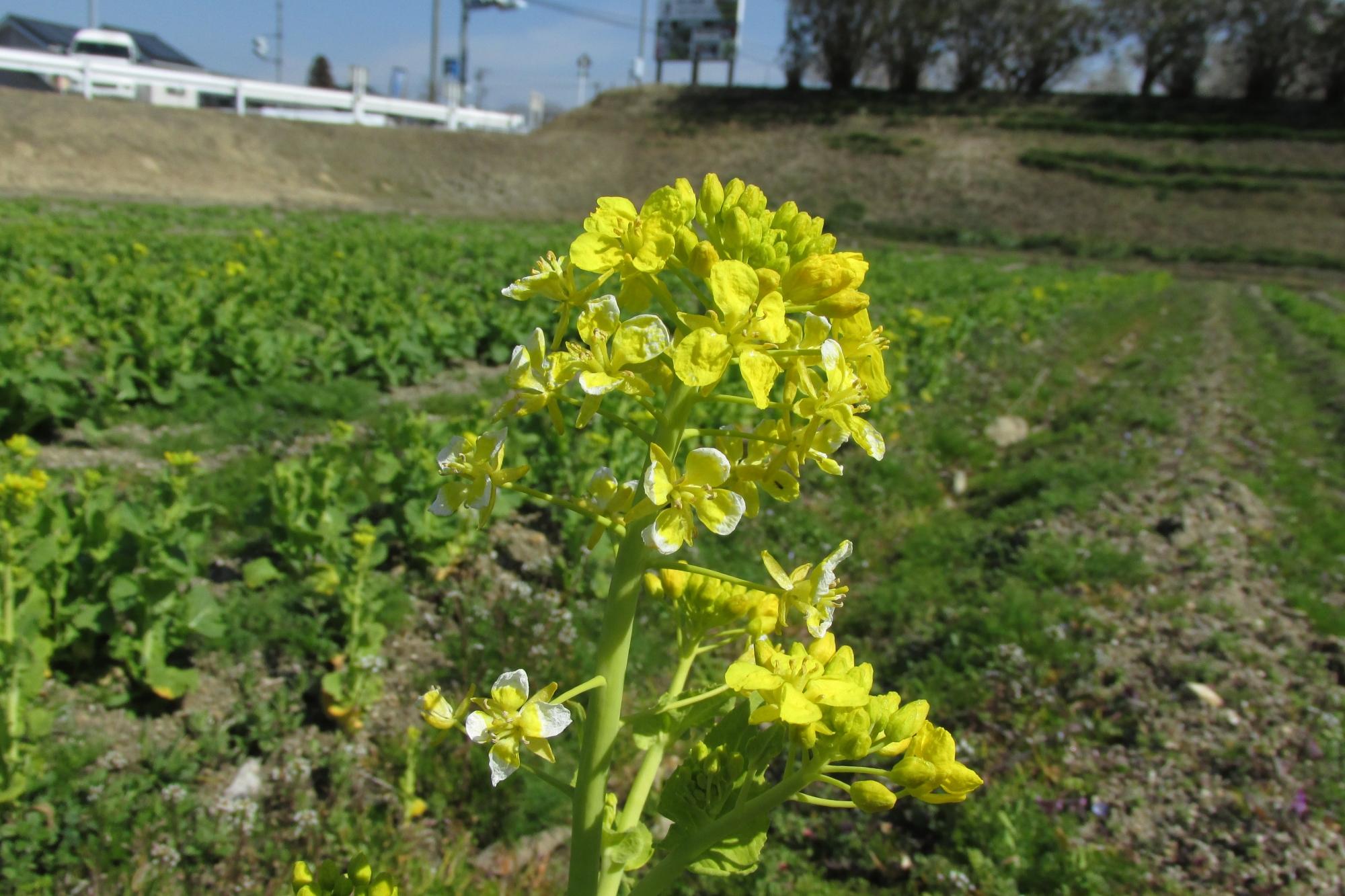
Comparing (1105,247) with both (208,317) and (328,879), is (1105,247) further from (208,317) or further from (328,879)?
(328,879)

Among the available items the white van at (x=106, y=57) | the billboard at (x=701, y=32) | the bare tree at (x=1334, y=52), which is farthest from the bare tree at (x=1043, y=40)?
the white van at (x=106, y=57)

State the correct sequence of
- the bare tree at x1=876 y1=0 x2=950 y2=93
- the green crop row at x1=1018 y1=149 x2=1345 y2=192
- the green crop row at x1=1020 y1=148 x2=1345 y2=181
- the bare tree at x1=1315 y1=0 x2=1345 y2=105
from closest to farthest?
the green crop row at x1=1018 y1=149 x2=1345 y2=192
the green crop row at x1=1020 y1=148 x2=1345 y2=181
the bare tree at x1=1315 y1=0 x2=1345 y2=105
the bare tree at x1=876 y1=0 x2=950 y2=93

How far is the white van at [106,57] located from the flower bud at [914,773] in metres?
39.2

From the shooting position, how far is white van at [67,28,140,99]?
33156mm

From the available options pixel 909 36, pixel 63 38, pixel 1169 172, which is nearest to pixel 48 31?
pixel 63 38

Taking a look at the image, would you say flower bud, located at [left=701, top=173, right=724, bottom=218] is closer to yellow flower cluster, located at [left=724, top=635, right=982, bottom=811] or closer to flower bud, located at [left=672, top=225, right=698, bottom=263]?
flower bud, located at [left=672, top=225, right=698, bottom=263]

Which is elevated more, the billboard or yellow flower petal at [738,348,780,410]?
the billboard

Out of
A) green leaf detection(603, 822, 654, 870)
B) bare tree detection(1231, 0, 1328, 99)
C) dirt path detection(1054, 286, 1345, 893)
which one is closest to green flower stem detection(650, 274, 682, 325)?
green leaf detection(603, 822, 654, 870)

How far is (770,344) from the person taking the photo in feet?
3.93

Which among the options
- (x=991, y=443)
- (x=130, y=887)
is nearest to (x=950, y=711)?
(x=130, y=887)

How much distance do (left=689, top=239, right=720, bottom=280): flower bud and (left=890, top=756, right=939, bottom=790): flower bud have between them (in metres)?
0.71

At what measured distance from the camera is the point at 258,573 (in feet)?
14.0

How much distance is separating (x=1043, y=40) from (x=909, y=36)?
8781 millimetres

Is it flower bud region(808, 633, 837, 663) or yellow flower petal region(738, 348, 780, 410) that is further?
flower bud region(808, 633, 837, 663)
